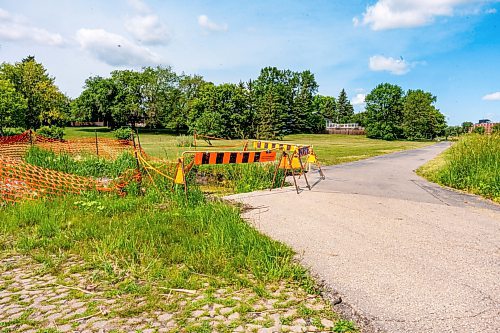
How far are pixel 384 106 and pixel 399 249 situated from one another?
75960 mm

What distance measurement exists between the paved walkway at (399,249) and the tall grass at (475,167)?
2.22ft

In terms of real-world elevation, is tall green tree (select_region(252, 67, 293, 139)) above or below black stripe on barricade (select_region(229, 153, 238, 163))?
above

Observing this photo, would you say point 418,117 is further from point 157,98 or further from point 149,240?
point 149,240

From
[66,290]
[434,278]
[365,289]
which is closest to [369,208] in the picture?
[434,278]

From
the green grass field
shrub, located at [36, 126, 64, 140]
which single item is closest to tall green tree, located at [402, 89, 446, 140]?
the green grass field

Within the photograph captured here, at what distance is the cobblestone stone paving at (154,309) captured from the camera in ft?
9.26

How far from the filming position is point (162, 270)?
150 inches

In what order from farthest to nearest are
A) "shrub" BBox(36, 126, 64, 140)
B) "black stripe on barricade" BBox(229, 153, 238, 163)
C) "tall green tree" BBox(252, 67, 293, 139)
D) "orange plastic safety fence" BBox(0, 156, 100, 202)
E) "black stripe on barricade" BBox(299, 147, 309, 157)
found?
"tall green tree" BBox(252, 67, 293, 139) → "shrub" BBox(36, 126, 64, 140) → "black stripe on barricade" BBox(299, 147, 309, 157) → "black stripe on barricade" BBox(229, 153, 238, 163) → "orange plastic safety fence" BBox(0, 156, 100, 202)

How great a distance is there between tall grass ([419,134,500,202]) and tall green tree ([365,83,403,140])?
6425cm

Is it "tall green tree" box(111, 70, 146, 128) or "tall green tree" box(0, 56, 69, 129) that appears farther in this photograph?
"tall green tree" box(111, 70, 146, 128)

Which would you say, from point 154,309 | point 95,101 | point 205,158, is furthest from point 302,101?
point 154,309

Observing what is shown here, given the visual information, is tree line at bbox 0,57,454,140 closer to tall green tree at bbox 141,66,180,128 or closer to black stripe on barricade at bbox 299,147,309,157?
tall green tree at bbox 141,66,180,128

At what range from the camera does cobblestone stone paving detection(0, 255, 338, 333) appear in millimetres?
2822

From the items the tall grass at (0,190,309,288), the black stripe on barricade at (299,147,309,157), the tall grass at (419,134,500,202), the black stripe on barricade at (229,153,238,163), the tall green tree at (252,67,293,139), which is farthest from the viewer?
the tall green tree at (252,67,293,139)
